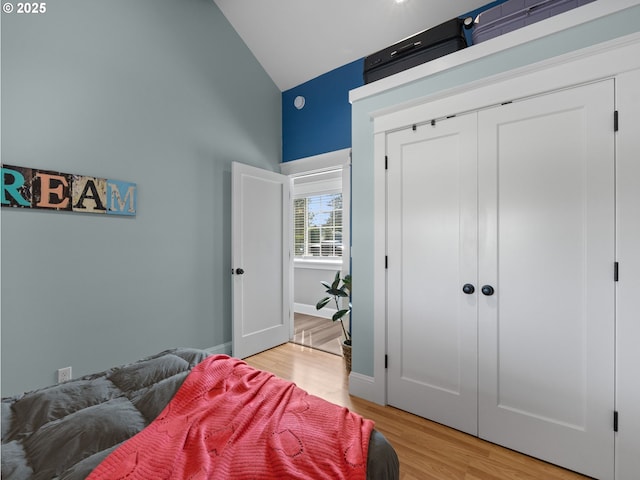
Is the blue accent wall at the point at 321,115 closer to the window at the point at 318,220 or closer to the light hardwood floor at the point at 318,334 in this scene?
the window at the point at 318,220

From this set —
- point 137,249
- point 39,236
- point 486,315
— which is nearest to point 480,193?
point 486,315

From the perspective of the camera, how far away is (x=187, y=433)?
39.9 inches

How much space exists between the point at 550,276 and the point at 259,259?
8.54ft

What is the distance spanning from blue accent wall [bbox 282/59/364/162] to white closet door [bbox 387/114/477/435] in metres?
1.25

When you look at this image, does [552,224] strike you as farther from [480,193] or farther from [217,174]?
[217,174]

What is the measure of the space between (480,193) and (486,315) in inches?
30.1

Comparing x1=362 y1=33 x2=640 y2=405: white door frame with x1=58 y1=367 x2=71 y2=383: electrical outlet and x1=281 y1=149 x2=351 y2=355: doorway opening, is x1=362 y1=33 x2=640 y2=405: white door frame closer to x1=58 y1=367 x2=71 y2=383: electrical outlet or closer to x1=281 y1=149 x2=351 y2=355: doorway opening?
x1=281 y1=149 x2=351 y2=355: doorway opening

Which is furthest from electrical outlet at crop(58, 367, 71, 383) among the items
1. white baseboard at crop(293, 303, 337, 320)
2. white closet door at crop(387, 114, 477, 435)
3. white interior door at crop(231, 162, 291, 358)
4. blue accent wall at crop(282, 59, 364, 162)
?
white baseboard at crop(293, 303, 337, 320)

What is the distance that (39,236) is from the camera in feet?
6.73

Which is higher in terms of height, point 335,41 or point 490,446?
point 335,41

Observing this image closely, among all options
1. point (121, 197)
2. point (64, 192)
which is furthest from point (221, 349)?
point (64, 192)

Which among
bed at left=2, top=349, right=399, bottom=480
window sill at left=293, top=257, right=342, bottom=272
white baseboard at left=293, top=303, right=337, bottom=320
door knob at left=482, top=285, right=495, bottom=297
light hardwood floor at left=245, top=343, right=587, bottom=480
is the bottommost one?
light hardwood floor at left=245, top=343, right=587, bottom=480

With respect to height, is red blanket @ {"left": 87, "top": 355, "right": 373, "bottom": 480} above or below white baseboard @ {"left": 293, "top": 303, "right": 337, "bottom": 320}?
above

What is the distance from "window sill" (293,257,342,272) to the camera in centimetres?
480
